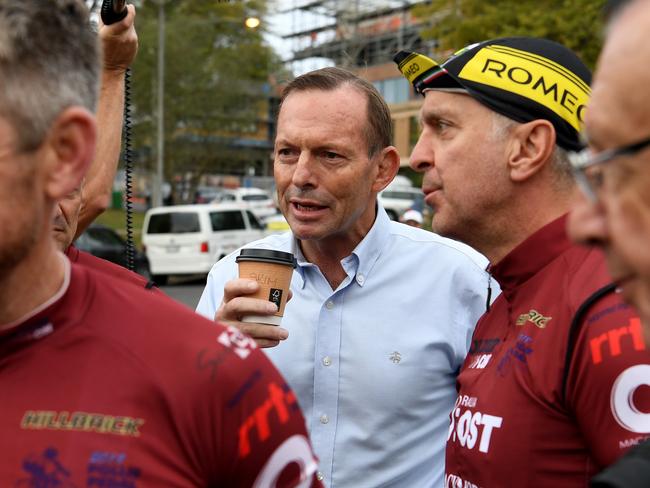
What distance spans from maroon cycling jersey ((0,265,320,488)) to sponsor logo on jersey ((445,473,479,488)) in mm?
773

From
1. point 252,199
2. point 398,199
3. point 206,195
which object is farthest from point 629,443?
point 206,195

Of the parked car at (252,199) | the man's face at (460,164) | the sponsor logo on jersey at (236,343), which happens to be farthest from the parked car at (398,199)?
the sponsor logo on jersey at (236,343)

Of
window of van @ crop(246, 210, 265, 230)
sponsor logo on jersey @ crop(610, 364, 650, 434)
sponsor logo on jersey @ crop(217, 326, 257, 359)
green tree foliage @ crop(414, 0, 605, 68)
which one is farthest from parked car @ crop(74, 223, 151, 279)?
sponsor logo on jersey @ crop(610, 364, 650, 434)

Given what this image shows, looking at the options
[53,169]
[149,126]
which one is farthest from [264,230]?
[53,169]

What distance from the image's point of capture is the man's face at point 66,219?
9.53ft

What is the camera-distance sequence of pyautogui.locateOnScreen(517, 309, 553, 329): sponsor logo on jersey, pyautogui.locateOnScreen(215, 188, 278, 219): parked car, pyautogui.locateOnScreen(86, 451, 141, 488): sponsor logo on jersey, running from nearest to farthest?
pyautogui.locateOnScreen(86, 451, 141, 488): sponsor logo on jersey < pyautogui.locateOnScreen(517, 309, 553, 329): sponsor logo on jersey < pyautogui.locateOnScreen(215, 188, 278, 219): parked car

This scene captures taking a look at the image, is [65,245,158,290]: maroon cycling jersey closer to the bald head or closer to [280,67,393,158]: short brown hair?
[280,67,393,158]: short brown hair

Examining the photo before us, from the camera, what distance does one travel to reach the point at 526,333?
7.59 ft

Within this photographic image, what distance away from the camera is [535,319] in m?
2.32

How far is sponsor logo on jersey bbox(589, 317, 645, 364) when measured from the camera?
191 centimetres

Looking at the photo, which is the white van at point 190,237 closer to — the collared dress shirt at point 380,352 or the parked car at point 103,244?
the parked car at point 103,244

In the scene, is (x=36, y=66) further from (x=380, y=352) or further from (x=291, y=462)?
(x=380, y=352)

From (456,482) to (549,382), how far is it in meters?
0.54

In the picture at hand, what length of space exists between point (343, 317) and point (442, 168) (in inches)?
30.4
